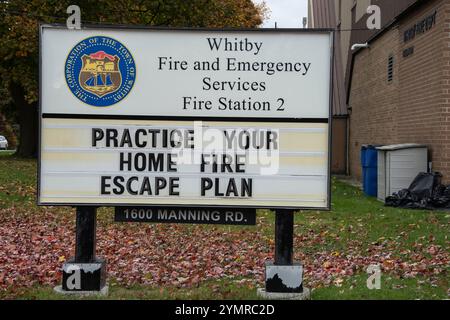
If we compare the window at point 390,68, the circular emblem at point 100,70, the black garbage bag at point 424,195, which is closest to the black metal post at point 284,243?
the circular emblem at point 100,70

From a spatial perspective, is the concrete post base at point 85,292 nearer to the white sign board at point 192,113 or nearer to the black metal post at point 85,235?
the black metal post at point 85,235

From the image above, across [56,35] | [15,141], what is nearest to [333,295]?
[56,35]

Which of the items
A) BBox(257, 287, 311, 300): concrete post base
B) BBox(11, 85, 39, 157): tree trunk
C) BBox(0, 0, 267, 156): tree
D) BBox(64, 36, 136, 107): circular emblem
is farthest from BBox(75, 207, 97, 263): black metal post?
BBox(11, 85, 39, 157): tree trunk

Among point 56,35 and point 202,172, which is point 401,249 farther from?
point 56,35

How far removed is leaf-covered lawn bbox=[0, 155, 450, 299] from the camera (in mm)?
7723

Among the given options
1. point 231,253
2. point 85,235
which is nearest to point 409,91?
point 231,253

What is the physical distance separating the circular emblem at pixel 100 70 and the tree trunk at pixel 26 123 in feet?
102

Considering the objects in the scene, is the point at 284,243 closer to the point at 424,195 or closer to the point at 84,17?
the point at 424,195

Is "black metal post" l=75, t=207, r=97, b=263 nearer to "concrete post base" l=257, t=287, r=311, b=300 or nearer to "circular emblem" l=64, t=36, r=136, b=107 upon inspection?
"circular emblem" l=64, t=36, r=136, b=107

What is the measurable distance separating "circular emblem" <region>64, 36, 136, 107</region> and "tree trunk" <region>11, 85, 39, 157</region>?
31.2 m

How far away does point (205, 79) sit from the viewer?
273 inches

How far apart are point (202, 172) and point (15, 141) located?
7126 centimetres

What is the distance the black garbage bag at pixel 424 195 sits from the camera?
14394 millimetres

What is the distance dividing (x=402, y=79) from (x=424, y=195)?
16.4 feet
